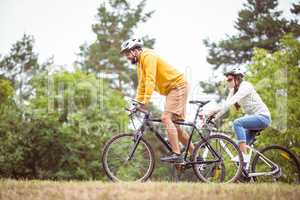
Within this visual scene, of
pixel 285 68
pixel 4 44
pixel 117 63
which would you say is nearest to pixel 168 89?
pixel 285 68

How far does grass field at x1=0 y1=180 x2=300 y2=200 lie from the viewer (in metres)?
5.96

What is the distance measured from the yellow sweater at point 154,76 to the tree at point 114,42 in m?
29.6

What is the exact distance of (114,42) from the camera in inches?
1551

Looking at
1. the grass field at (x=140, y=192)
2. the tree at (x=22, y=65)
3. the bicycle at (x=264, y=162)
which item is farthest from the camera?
the tree at (x=22, y=65)

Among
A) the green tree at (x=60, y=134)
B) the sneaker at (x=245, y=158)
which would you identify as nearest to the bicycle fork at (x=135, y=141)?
the sneaker at (x=245, y=158)

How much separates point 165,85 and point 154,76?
376 mm

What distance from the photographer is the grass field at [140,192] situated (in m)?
5.96

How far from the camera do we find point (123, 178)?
7.55 m

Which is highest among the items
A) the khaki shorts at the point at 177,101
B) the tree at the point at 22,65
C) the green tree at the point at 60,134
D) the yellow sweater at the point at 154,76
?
the tree at the point at 22,65

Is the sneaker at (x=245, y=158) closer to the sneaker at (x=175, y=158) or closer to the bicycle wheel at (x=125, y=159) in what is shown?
the sneaker at (x=175, y=158)

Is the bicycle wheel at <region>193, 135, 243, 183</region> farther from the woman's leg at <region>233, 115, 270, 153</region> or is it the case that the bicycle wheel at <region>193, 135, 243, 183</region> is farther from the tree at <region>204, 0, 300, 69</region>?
the tree at <region>204, 0, 300, 69</region>

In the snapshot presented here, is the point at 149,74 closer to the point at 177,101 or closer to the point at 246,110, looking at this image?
the point at 177,101

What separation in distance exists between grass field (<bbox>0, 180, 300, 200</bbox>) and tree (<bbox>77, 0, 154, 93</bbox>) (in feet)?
102

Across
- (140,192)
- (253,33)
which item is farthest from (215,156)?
(253,33)
